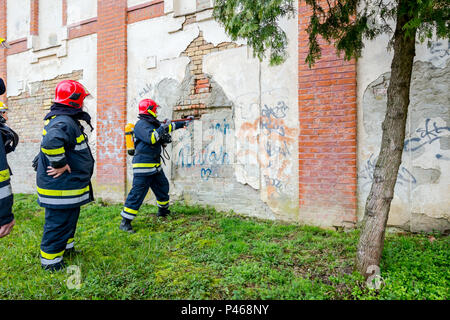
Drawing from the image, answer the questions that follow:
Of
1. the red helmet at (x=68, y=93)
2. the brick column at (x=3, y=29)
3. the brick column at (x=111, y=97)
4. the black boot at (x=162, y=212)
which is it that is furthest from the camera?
the brick column at (x=3, y=29)

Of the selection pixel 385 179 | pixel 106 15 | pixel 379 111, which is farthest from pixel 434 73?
pixel 106 15

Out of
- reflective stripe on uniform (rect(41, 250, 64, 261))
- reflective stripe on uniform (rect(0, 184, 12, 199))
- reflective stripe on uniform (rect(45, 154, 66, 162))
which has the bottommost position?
reflective stripe on uniform (rect(41, 250, 64, 261))

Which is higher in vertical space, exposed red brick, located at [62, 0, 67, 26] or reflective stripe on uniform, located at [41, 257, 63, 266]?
exposed red brick, located at [62, 0, 67, 26]

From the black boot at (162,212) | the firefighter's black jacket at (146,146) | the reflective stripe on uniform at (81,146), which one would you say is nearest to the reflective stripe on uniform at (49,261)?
the reflective stripe on uniform at (81,146)

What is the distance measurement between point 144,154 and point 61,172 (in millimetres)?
1764

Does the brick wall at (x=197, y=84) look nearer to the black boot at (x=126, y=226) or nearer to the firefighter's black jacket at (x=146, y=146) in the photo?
the firefighter's black jacket at (x=146, y=146)

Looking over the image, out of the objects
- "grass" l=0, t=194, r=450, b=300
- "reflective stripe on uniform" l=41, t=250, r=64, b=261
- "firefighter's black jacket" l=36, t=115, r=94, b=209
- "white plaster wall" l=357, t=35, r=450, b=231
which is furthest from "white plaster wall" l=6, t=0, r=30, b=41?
"white plaster wall" l=357, t=35, r=450, b=231

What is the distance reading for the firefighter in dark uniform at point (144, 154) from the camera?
477 cm

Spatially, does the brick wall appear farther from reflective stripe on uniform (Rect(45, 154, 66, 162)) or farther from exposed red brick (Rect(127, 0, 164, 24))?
reflective stripe on uniform (Rect(45, 154, 66, 162))

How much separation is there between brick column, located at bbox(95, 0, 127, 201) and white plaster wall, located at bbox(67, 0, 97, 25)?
1.08ft

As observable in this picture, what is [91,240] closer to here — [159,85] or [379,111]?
[159,85]

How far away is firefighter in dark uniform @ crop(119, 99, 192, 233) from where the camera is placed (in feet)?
15.6

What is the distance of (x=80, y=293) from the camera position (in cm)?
291

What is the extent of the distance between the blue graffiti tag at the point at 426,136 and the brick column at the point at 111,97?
5.31 meters
